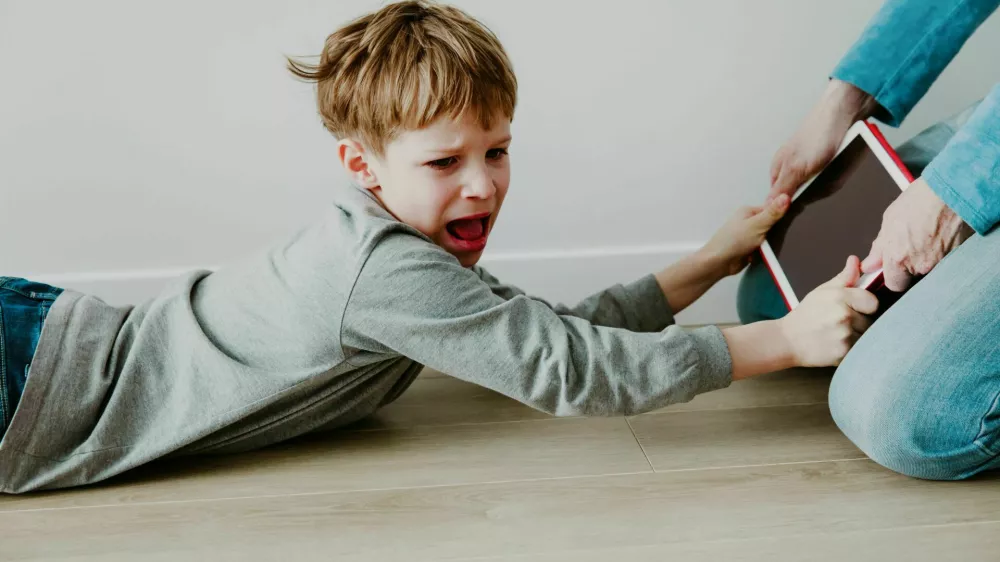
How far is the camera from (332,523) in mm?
948

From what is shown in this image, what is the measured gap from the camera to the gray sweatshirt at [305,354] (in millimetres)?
969

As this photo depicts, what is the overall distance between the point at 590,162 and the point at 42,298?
802mm

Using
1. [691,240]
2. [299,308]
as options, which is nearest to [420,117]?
[299,308]

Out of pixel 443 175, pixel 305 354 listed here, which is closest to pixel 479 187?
pixel 443 175

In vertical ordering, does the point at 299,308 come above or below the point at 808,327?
below

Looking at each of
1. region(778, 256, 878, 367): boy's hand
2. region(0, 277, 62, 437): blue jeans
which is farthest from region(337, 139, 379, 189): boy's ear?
region(778, 256, 878, 367): boy's hand

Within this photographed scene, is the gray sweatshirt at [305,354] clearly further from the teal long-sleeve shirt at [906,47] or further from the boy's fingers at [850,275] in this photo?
the teal long-sleeve shirt at [906,47]

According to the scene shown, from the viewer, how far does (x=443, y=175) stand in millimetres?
1022

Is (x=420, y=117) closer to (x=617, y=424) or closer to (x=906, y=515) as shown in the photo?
(x=617, y=424)

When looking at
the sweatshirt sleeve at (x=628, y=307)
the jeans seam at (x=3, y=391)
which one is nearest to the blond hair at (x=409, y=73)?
the sweatshirt sleeve at (x=628, y=307)

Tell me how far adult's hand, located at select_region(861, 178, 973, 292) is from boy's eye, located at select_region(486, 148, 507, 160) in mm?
403

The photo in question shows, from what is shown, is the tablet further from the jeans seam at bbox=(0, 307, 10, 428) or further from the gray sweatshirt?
the jeans seam at bbox=(0, 307, 10, 428)

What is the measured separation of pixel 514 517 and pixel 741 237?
1.82 ft

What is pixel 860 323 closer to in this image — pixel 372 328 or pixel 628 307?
pixel 628 307
